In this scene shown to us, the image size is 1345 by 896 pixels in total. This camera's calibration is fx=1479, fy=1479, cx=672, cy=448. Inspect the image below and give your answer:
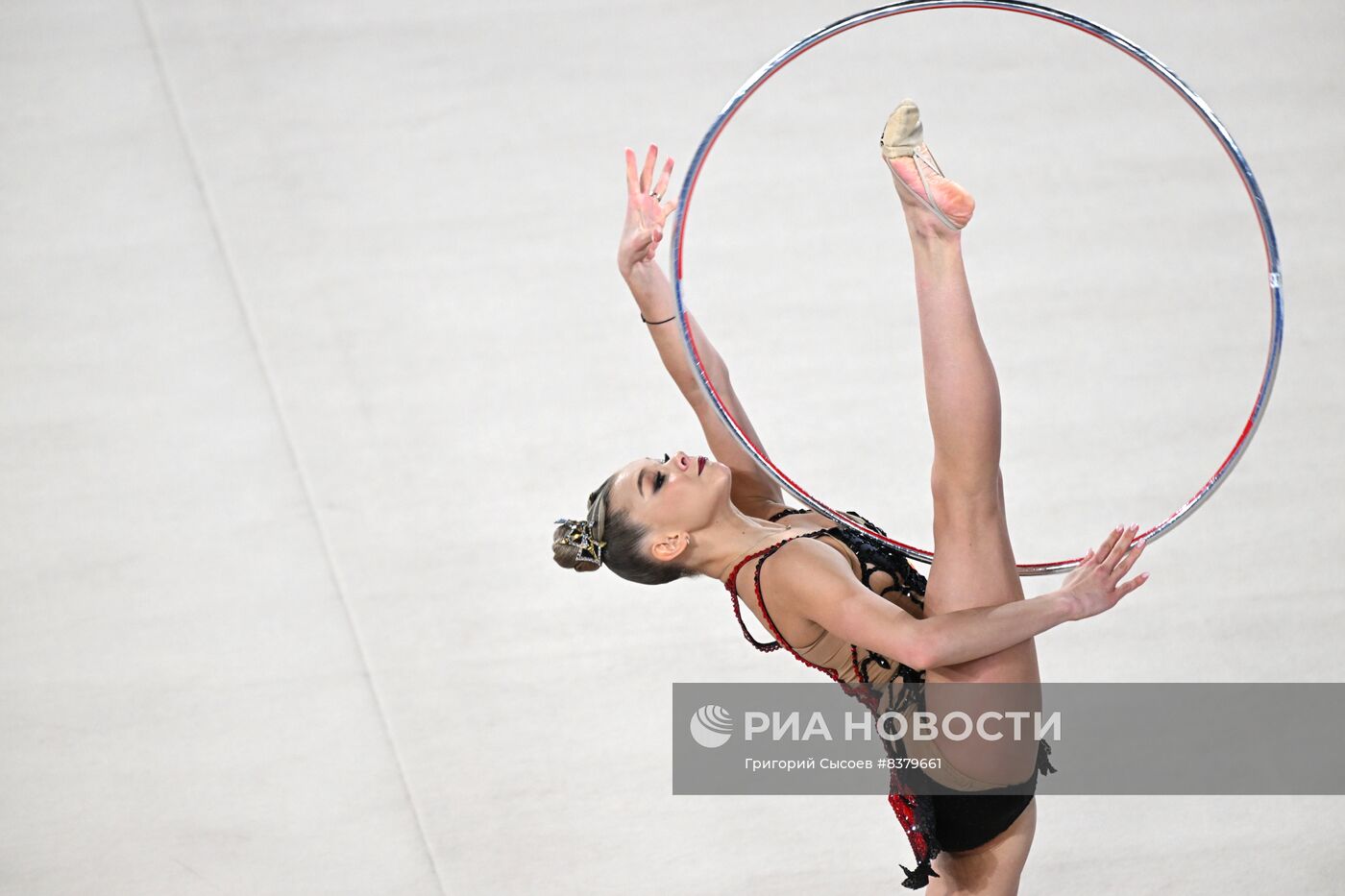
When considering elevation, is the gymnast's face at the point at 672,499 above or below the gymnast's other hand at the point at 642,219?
below

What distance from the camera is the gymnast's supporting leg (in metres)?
2.31

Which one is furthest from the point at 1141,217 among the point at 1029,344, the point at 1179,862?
the point at 1179,862

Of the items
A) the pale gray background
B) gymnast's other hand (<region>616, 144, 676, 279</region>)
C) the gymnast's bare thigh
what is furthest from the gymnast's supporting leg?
the pale gray background

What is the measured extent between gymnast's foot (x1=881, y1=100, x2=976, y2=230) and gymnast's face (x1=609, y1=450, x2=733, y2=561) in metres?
0.59

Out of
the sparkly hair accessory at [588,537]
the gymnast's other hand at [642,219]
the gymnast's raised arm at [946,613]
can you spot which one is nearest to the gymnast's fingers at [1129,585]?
the gymnast's raised arm at [946,613]

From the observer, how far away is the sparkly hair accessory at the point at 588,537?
→ 2.65 m

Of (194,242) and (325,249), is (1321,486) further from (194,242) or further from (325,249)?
(194,242)

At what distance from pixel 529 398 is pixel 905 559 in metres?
1.90

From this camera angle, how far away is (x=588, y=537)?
2.66 metres

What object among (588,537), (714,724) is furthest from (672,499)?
(714,724)

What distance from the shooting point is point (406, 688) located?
12.6 ft
